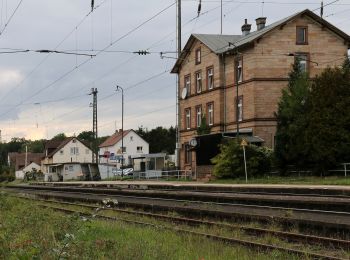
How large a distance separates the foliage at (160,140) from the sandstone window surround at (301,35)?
80.6 m

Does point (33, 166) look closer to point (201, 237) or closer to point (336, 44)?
point (336, 44)

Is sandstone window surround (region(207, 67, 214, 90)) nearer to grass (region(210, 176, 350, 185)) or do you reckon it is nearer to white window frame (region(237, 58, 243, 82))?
white window frame (region(237, 58, 243, 82))

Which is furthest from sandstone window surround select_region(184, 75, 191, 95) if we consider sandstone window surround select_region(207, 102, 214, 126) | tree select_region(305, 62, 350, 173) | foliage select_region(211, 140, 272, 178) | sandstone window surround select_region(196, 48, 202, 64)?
tree select_region(305, 62, 350, 173)

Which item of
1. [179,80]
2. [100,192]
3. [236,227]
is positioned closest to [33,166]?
[179,80]

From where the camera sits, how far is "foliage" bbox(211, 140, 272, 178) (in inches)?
1644

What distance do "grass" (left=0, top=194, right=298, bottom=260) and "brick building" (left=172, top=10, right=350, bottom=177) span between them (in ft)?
115

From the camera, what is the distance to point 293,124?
133 ft

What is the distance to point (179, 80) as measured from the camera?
64875 millimetres

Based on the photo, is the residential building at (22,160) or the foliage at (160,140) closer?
the foliage at (160,140)

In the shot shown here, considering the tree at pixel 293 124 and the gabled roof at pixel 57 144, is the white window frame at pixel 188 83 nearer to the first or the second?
the tree at pixel 293 124

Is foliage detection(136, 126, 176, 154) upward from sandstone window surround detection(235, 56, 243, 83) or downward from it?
downward

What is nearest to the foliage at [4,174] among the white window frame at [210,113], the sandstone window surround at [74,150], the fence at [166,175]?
the fence at [166,175]

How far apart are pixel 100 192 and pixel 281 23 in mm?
24534

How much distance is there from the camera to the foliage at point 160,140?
13200 cm
